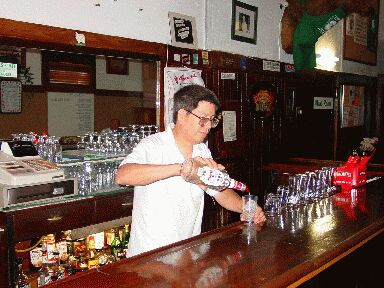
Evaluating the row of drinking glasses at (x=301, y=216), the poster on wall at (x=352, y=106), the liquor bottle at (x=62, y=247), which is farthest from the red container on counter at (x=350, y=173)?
the poster on wall at (x=352, y=106)

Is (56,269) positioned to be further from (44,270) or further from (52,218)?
(52,218)

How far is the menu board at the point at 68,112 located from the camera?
6293 mm

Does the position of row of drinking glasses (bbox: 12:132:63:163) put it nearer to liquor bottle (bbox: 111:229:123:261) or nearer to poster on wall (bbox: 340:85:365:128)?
liquor bottle (bbox: 111:229:123:261)

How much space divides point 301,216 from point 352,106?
19.5 ft

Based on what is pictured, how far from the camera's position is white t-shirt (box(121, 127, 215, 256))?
2508 mm

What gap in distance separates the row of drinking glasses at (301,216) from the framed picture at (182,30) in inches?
86.7

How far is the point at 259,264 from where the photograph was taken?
6.75 feet

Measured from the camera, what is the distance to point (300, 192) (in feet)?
11.4

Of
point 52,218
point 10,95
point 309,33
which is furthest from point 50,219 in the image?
point 309,33

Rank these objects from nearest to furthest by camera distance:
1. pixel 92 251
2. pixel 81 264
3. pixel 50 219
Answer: pixel 50 219, pixel 81 264, pixel 92 251

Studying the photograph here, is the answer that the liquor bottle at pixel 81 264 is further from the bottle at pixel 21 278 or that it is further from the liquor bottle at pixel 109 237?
the bottle at pixel 21 278

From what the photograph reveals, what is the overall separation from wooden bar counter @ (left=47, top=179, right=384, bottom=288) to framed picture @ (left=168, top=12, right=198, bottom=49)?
2.31 m

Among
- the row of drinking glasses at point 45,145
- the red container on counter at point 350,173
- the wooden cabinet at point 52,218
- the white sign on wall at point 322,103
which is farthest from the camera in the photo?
the white sign on wall at point 322,103

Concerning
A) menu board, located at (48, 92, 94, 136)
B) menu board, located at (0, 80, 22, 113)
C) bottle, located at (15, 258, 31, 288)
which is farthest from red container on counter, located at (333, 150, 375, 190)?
menu board, located at (48, 92, 94, 136)
